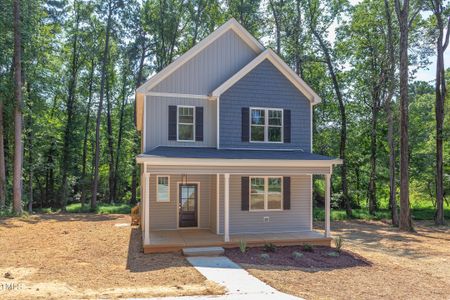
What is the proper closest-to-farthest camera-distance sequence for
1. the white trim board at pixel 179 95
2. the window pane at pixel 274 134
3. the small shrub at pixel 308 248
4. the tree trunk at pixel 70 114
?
the small shrub at pixel 308 248 < the white trim board at pixel 179 95 < the window pane at pixel 274 134 < the tree trunk at pixel 70 114

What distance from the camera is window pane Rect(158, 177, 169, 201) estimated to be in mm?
14375

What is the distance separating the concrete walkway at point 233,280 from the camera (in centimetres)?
728

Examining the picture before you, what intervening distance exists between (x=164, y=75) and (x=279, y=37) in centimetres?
1341

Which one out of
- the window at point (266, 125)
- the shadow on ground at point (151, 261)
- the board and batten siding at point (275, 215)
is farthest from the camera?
the window at point (266, 125)

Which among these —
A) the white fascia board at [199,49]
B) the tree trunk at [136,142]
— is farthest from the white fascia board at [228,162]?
the tree trunk at [136,142]

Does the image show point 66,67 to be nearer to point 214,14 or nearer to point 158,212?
point 214,14

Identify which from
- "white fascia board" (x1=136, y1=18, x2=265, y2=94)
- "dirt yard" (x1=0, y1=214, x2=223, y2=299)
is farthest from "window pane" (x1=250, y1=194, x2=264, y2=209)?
"white fascia board" (x1=136, y1=18, x2=265, y2=94)

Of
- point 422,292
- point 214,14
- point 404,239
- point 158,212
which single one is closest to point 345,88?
point 214,14

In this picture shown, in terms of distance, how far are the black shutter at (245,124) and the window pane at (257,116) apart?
0.85 ft

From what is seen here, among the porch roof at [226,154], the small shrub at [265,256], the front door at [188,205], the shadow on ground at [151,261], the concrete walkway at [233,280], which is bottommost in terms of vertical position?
the small shrub at [265,256]

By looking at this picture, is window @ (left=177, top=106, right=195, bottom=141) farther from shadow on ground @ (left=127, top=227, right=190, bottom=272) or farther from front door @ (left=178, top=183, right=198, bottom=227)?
shadow on ground @ (left=127, top=227, right=190, bottom=272)

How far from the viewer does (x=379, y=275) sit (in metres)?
9.73

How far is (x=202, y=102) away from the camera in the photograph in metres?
14.6

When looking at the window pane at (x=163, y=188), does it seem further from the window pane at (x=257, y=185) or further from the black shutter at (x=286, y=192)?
the black shutter at (x=286, y=192)
